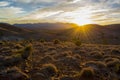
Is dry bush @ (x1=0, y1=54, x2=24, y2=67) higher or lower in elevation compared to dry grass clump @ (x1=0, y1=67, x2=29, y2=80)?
higher

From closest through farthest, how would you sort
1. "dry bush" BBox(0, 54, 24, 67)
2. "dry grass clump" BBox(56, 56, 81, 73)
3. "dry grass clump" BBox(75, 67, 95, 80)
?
"dry grass clump" BBox(75, 67, 95, 80), "dry bush" BBox(0, 54, 24, 67), "dry grass clump" BBox(56, 56, 81, 73)

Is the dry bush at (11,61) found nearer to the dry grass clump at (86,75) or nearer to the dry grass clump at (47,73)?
the dry grass clump at (47,73)

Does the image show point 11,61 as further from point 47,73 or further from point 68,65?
point 68,65

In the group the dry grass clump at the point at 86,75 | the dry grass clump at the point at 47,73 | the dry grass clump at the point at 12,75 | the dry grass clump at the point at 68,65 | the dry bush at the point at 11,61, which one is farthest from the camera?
the dry grass clump at the point at 68,65

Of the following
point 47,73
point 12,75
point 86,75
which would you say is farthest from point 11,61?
point 86,75

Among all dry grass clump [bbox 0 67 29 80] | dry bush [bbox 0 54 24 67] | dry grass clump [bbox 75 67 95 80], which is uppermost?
dry bush [bbox 0 54 24 67]

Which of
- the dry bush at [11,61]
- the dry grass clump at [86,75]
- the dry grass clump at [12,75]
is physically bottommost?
the dry grass clump at [86,75]

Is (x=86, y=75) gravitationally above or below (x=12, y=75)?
below

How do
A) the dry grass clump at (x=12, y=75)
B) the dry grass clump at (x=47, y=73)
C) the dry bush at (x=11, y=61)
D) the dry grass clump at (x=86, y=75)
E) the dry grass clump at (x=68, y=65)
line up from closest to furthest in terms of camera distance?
the dry grass clump at (x=12, y=75) < the dry grass clump at (x=47, y=73) < the dry grass clump at (x=86, y=75) < the dry bush at (x=11, y=61) < the dry grass clump at (x=68, y=65)

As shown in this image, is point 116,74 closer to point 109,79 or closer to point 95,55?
point 109,79

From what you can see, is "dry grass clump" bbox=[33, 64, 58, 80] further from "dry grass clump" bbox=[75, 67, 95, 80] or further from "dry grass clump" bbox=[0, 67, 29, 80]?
"dry grass clump" bbox=[75, 67, 95, 80]

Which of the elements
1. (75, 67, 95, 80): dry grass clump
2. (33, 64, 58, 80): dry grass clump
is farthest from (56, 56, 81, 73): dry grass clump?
(75, 67, 95, 80): dry grass clump

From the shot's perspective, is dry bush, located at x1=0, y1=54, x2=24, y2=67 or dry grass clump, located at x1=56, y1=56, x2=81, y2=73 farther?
dry grass clump, located at x1=56, y1=56, x2=81, y2=73

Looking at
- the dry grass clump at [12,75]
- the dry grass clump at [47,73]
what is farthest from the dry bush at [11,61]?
the dry grass clump at [12,75]
